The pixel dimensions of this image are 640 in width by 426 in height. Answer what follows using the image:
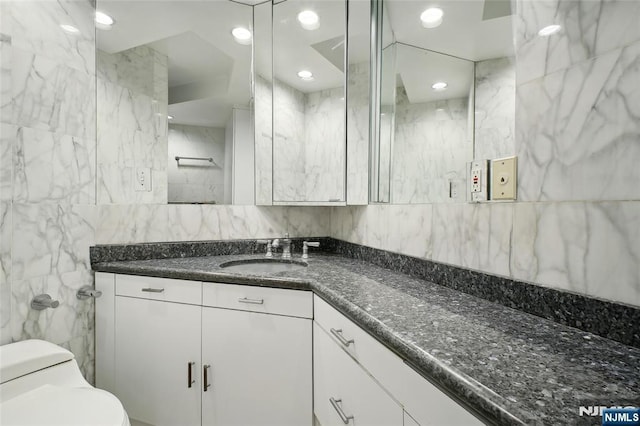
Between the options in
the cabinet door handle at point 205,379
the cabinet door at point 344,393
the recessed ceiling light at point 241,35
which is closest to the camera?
the cabinet door at point 344,393

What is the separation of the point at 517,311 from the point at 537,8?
2.85ft

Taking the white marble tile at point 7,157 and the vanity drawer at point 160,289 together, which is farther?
the vanity drawer at point 160,289

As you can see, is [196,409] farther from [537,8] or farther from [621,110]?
[537,8]

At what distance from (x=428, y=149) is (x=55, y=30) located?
1.82m

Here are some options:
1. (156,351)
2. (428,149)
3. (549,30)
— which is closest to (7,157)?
(156,351)

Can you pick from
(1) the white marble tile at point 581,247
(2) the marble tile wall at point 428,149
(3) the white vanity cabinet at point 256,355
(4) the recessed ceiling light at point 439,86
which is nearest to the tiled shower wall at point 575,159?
(1) the white marble tile at point 581,247

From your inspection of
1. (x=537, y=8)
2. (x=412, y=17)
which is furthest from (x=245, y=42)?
(x=537, y=8)

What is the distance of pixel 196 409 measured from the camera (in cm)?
151

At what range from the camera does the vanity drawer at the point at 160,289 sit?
152 cm

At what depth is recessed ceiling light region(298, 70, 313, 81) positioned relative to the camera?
198 centimetres

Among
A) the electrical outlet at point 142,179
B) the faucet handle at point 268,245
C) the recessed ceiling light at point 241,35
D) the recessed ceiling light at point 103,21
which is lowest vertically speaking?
the faucet handle at point 268,245

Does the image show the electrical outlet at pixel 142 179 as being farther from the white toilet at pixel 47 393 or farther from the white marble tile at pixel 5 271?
the white toilet at pixel 47 393

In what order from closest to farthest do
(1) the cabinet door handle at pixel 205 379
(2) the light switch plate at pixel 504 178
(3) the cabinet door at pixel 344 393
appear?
(3) the cabinet door at pixel 344 393 → (2) the light switch plate at pixel 504 178 → (1) the cabinet door handle at pixel 205 379

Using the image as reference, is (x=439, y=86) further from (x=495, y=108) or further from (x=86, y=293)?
(x=86, y=293)
